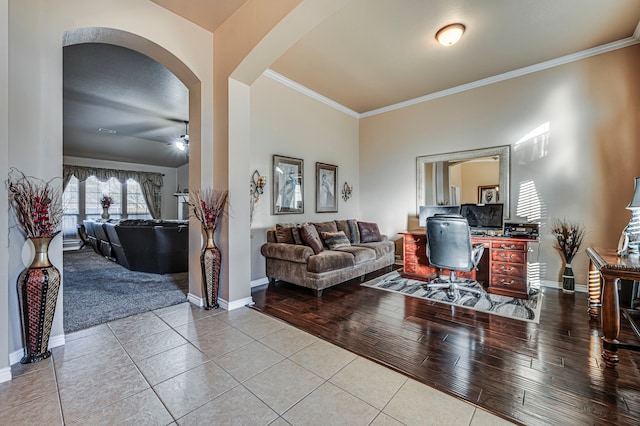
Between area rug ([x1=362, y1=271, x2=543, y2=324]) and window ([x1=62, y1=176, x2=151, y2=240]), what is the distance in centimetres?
914

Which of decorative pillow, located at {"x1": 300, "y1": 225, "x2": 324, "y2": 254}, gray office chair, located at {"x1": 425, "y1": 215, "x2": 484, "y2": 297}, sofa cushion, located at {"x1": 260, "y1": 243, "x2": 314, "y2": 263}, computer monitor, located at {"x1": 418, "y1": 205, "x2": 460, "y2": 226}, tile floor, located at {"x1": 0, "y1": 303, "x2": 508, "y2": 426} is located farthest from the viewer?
computer monitor, located at {"x1": 418, "y1": 205, "x2": 460, "y2": 226}

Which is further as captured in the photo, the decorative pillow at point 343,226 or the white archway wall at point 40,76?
the decorative pillow at point 343,226

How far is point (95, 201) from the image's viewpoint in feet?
28.4

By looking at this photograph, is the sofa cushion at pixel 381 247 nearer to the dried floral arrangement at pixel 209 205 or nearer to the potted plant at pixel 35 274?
the dried floral arrangement at pixel 209 205

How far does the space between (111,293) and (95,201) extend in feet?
23.1

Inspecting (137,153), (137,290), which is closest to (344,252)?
(137,290)

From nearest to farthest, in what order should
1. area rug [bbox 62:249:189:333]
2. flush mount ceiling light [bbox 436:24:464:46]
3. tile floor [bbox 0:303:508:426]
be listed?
1. tile floor [bbox 0:303:508:426]
2. area rug [bbox 62:249:189:333]
3. flush mount ceiling light [bbox 436:24:464:46]

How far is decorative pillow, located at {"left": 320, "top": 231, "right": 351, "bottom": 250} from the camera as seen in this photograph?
4.24 meters

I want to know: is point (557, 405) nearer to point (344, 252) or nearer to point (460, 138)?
point (344, 252)

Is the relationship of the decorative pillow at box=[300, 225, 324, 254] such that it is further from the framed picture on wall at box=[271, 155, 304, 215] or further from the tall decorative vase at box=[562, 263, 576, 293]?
the tall decorative vase at box=[562, 263, 576, 293]

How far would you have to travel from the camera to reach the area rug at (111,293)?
9.06ft

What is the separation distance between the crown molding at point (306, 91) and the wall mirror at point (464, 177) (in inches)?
72.9

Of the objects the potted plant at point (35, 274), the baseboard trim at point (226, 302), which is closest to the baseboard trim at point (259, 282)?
the baseboard trim at point (226, 302)

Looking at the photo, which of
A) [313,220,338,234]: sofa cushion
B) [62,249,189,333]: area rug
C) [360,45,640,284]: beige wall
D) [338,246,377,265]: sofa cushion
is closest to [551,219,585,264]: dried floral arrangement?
[360,45,640,284]: beige wall
